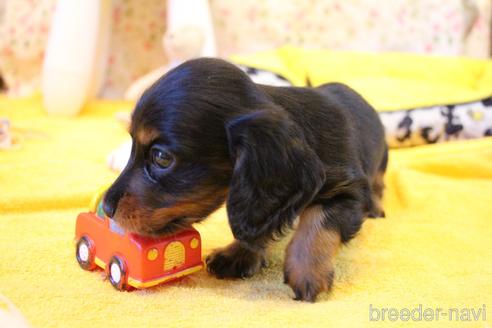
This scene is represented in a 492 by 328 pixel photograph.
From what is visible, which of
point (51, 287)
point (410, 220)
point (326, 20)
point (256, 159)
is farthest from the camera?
point (326, 20)

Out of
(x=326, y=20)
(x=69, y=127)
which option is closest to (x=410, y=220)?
(x=69, y=127)

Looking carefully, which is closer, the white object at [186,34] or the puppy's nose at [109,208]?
the puppy's nose at [109,208]

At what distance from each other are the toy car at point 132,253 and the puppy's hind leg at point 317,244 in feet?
0.81

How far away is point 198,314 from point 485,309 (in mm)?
657

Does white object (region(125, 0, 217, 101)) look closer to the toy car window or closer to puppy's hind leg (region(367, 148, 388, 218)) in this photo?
puppy's hind leg (region(367, 148, 388, 218))

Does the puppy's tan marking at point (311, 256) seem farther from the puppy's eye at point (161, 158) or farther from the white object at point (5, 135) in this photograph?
the white object at point (5, 135)

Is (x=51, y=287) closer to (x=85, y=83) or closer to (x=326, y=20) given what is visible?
(x=85, y=83)

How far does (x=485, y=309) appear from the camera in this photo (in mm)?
1275

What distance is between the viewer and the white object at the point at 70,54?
10.9 feet

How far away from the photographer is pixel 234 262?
1.48 meters

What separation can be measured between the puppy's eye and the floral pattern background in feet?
9.68

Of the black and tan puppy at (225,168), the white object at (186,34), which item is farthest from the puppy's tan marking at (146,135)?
the white object at (186,34)

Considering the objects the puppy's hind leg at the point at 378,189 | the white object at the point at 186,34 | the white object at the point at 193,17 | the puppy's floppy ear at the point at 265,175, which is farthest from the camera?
the white object at the point at 193,17

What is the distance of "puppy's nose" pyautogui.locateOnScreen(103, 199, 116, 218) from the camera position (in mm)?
1276
